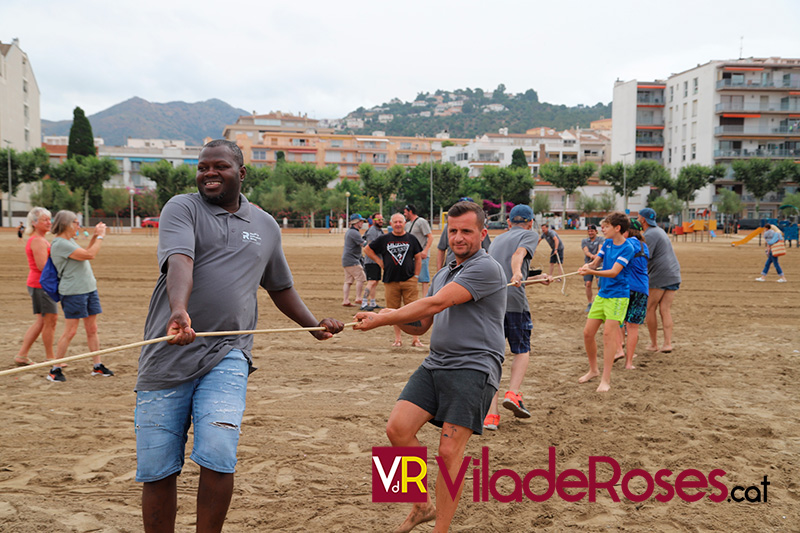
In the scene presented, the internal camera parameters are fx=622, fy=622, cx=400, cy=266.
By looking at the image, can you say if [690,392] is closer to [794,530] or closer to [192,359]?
[794,530]

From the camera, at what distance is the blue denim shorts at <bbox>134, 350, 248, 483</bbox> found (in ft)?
8.89

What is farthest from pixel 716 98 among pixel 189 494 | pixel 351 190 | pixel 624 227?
pixel 189 494

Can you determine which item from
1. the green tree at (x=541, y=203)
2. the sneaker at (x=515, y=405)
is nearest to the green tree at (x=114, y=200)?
the green tree at (x=541, y=203)

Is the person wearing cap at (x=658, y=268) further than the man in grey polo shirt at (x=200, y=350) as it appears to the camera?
Yes

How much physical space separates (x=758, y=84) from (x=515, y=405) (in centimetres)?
8307

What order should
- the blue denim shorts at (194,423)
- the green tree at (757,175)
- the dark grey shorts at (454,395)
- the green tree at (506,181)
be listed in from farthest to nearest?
the green tree at (506,181) → the green tree at (757,175) → the dark grey shorts at (454,395) → the blue denim shorts at (194,423)

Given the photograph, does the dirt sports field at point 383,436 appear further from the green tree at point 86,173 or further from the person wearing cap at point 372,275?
the green tree at point 86,173

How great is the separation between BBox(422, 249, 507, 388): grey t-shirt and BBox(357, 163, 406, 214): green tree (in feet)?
196

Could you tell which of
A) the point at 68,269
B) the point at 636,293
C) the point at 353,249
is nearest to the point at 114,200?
the point at 353,249

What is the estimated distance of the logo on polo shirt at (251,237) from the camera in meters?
3.03

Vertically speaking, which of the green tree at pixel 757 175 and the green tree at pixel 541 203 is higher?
the green tree at pixel 757 175

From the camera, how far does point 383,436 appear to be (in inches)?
205

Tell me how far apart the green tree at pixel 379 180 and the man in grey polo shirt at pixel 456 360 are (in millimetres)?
59569

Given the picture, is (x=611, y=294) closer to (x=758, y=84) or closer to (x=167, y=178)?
(x=167, y=178)
